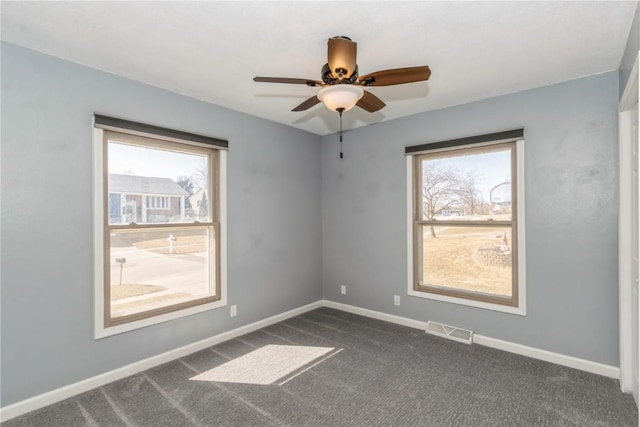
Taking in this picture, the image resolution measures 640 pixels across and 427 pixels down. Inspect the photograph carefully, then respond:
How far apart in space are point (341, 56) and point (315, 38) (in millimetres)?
425

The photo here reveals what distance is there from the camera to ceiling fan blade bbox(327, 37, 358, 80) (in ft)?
5.97

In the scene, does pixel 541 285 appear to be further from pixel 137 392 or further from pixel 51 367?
pixel 51 367

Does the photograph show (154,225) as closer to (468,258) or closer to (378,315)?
(378,315)

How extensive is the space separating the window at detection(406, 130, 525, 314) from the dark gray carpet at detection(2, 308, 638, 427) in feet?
2.28

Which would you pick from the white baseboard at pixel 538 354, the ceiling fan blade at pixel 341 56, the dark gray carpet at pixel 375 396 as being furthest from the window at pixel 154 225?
the white baseboard at pixel 538 354

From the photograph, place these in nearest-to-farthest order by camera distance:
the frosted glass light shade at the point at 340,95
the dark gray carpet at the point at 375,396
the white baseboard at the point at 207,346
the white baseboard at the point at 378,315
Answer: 1. the frosted glass light shade at the point at 340,95
2. the dark gray carpet at the point at 375,396
3. the white baseboard at the point at 207,346
4. the white baseboard at the point at 378,315

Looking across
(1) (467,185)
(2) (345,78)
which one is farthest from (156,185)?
(1) (467,185)

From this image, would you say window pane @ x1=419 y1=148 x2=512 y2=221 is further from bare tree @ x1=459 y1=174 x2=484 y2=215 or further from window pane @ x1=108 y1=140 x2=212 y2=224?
window pane @ x1=108 y1=140 x2=212 y2=224

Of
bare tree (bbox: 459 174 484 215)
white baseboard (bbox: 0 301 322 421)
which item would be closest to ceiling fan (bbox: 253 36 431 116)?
bare tree (bbox: 459 174 484 215)

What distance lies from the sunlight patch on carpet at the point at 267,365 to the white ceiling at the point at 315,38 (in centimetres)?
260

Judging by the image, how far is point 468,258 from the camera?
355 cm

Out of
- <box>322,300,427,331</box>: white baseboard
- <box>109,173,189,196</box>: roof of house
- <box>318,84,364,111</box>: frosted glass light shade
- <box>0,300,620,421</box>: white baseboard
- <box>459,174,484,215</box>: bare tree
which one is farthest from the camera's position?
<box>322,300,427,331</box>: white baseboard

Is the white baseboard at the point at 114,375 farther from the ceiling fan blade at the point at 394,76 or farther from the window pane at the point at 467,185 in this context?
the ceiling fan blade at the point at 394,76

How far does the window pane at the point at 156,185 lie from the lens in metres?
2.78
